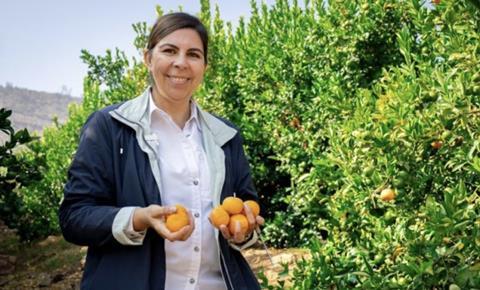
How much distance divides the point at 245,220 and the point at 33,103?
48.3 metres

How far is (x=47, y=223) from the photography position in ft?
31.2

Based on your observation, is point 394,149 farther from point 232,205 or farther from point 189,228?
point 189,228

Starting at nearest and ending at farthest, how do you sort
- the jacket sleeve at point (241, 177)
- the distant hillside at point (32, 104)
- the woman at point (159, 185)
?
the woman at point (159, 185), the jacket sleeve at point (241, 177), the distant hillside at point (32, 104)

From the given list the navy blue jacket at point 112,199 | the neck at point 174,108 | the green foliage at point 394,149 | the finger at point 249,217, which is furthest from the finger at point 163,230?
the green foliage at point 394,149

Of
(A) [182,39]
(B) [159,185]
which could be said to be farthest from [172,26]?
(B) [159,185]

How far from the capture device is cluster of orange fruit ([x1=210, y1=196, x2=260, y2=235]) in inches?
68.7

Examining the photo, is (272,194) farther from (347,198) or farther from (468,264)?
(468,264)

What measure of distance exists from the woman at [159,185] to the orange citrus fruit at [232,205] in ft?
0.08

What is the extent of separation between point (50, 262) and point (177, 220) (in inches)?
277

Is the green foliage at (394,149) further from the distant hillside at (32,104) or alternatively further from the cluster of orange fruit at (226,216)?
the distant hillside at (32,104)

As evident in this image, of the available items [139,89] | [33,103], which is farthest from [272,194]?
[33,103]

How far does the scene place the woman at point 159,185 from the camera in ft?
5.54

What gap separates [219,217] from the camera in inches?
68.8

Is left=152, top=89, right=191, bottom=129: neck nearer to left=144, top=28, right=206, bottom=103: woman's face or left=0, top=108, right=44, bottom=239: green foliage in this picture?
left=144, top=28, right=206, bottom=103: woman's face
